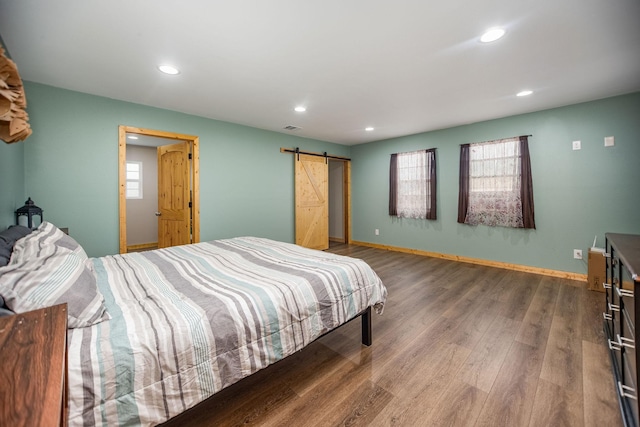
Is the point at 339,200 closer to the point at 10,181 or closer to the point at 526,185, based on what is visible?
the point at 526,185

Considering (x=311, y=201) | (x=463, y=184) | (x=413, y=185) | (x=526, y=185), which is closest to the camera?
(x=526, y=185)

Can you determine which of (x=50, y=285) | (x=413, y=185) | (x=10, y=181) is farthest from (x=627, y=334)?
(x=10, y=181)

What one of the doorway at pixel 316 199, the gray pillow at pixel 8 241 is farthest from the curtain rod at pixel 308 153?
the gray pillow at pixel 8 241

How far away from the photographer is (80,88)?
3035mm

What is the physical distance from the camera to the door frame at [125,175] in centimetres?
343

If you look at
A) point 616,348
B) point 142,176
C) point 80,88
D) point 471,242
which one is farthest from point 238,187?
point 616,348

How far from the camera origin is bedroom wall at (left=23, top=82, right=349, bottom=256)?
9.66ft

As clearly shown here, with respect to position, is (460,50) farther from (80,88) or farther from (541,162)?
(80,88)

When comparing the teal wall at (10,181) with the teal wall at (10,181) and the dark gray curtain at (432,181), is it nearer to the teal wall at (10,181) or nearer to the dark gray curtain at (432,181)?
the teal wall at (10,181)

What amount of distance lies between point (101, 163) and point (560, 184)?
6222 mm

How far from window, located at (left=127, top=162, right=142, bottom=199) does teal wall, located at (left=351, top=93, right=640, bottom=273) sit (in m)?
6.28

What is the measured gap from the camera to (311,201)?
19.2 feet

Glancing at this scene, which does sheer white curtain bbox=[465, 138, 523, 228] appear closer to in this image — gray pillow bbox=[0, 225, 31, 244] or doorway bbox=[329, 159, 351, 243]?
doorway bbox=[329, 159, 351, 243]

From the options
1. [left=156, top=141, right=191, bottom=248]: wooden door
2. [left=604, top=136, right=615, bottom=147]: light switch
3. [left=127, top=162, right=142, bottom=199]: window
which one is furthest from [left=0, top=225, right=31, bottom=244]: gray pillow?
[left=604, top=136, right=615, bottom=147]: light switch
